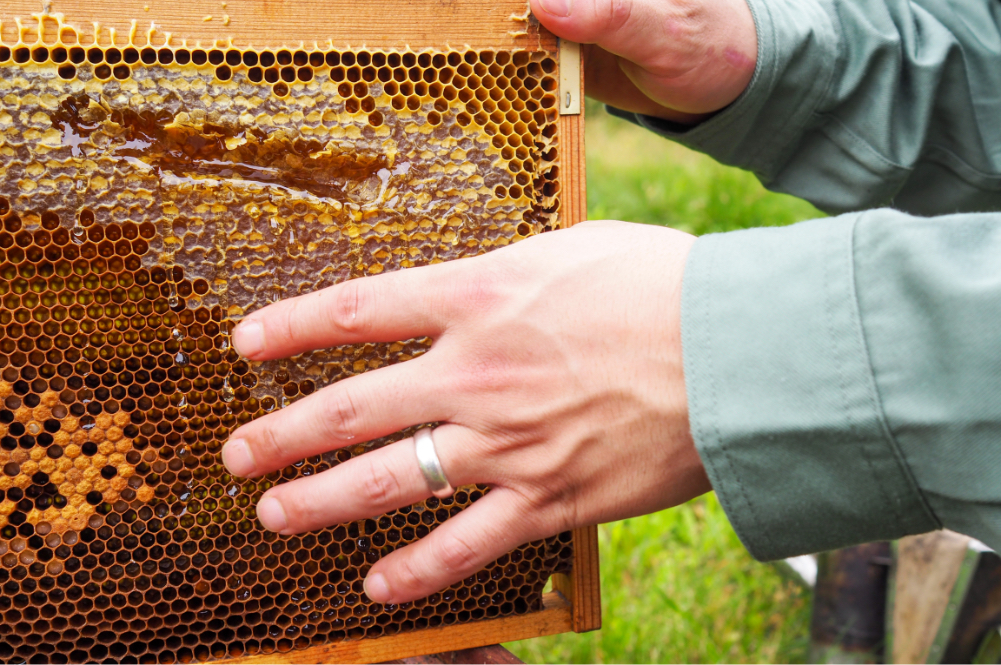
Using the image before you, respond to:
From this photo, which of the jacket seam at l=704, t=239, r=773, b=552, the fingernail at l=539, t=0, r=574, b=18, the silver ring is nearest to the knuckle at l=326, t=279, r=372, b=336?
the silver ring

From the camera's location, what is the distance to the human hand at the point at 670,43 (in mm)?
1411

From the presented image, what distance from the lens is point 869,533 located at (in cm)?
107

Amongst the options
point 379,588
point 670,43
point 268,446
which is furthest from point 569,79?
point 379,588

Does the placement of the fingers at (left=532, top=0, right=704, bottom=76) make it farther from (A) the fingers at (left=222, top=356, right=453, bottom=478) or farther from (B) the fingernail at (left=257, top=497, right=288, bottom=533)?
(B) the fingernail at (left=257, top=497, right=288, bottom=533)

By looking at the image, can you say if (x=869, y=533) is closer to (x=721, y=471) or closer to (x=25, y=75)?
(x=721, y=471)

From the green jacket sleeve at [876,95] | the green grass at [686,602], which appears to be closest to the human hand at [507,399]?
the green jacket sleeve at [876,95]

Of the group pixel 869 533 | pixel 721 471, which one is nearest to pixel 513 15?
pixel 721 471

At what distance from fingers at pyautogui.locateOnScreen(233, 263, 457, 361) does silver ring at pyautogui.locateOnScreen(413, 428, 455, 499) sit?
0.18 metres

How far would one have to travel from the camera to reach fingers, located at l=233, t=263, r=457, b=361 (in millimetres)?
1188

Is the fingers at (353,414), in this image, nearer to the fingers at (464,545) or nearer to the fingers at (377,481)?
the fingers at (377,481)

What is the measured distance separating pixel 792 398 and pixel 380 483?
2.21 ft

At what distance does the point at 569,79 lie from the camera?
57.2 inches

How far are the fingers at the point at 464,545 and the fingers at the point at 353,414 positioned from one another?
182 millimetres

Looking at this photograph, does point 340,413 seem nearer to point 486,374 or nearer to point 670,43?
point 486,374
